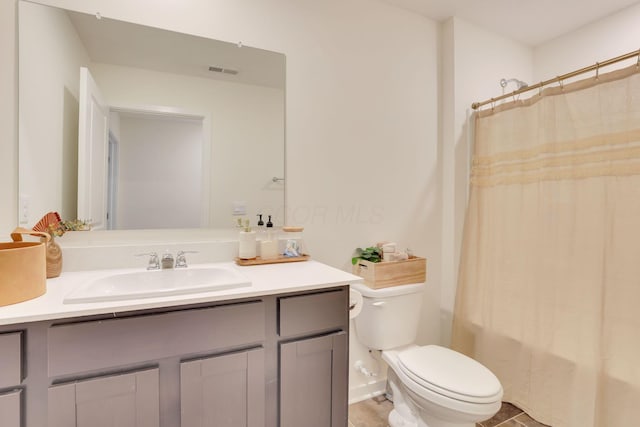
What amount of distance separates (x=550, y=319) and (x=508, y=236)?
50cm

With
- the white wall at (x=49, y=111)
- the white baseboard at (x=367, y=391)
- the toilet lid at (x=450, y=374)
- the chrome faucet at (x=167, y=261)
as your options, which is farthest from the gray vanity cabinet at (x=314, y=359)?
the white wall at (x=49, y=111)

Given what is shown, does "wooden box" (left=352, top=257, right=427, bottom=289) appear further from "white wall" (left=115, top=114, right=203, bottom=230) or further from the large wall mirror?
"white wall" (left=115, top=114, right=203, bottom=230)

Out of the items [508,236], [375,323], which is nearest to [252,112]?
[375,323]

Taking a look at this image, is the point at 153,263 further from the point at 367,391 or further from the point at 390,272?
the point at 367,391

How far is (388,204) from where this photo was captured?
2.03 m

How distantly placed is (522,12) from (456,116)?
2.54 feet

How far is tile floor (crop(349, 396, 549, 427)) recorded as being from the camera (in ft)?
5.74

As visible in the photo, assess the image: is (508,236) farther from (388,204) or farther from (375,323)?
(375,323)

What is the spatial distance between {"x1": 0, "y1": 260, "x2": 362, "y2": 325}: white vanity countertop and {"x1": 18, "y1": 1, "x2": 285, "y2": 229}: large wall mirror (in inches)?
11.7

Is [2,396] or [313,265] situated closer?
[2,396]

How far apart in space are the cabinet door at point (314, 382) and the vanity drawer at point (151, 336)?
0.17m

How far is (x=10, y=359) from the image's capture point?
0.86 meters

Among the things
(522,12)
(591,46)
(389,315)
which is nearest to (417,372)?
(389,315)

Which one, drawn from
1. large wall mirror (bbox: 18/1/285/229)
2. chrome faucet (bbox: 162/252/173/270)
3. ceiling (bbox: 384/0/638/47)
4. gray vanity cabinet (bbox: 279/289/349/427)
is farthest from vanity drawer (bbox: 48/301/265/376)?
ceiling (bbox: 384/0/638/47)
